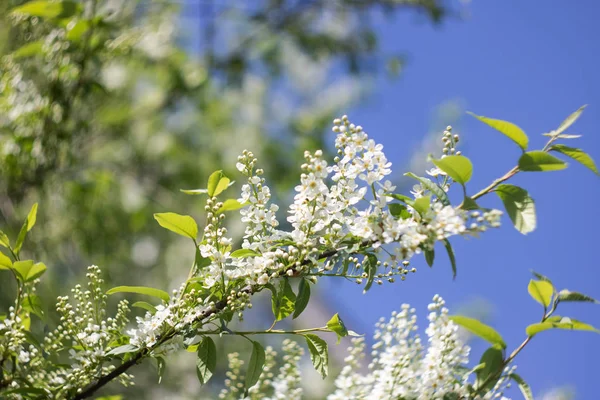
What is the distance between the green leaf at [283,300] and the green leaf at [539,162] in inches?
15.1

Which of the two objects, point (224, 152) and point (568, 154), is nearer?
point (568, 154)

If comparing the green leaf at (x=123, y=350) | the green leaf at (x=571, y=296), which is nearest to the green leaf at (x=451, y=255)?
the green leaf at (x=571, y=296)

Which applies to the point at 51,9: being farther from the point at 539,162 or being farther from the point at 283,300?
the point at 539,162

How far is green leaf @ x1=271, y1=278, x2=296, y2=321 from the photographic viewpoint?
3.13 feet

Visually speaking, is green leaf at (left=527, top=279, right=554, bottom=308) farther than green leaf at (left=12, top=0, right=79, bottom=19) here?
No

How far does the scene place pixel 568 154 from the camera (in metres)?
0.89

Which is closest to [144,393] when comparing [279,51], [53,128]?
[53,128]

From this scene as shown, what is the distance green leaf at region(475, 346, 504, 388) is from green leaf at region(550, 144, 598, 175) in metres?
0.28

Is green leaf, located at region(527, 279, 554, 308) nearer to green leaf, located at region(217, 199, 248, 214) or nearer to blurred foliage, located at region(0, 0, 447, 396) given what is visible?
green leaf, located at region(217, 199, 248, 214)

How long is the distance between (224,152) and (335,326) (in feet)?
13.4

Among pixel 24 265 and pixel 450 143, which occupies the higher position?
pixel 450 143

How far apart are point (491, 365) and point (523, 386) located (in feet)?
0.25

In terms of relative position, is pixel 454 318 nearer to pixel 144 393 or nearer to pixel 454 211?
pixel 454 211

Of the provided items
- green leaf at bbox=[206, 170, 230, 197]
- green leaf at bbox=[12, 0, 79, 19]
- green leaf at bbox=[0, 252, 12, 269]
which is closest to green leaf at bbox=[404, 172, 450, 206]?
green leaf at bbox=[206, 170, 230, 197]
